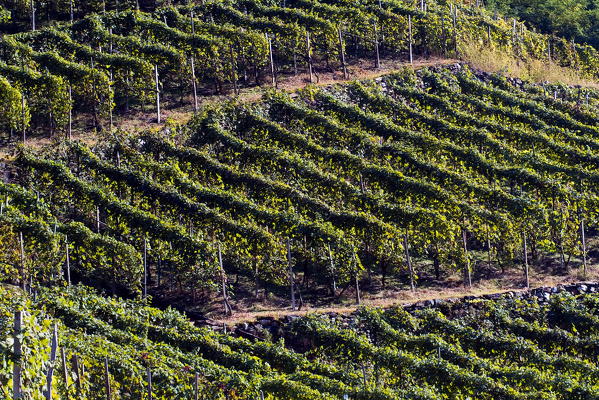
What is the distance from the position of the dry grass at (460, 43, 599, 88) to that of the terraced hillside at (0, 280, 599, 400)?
54.8 feet

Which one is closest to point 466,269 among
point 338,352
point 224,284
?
point 338,352

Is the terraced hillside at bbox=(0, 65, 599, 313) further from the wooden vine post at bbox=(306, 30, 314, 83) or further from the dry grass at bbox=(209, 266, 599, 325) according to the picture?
the wooden vine post at bbox=(306, 30, 314, 83)

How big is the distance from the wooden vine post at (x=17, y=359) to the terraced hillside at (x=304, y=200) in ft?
35.9

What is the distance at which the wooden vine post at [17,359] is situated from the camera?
1797 cm

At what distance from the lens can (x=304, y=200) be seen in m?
34.5

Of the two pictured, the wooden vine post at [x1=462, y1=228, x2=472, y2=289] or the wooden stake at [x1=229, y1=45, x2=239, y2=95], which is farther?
the wooden stake at [x1=229, y1=45, x2=239, y2=95]

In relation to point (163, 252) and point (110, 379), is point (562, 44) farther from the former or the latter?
point (110, 379)

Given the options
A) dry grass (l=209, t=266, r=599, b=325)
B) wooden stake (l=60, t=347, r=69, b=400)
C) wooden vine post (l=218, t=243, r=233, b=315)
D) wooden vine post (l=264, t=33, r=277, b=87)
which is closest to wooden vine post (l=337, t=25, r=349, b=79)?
wooden vine post (l=264, t=33, r=277, b=87)

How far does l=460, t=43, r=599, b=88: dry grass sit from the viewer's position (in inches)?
1857

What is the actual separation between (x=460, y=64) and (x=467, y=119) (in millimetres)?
5797

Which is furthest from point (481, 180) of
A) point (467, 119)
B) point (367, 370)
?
point (367, 370)

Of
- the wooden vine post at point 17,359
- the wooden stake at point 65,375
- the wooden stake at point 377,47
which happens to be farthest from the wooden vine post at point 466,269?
the wooden vine post at point 17,359

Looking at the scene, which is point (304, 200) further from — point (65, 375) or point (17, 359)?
point (17, 359)

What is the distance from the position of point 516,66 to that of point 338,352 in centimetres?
2307
